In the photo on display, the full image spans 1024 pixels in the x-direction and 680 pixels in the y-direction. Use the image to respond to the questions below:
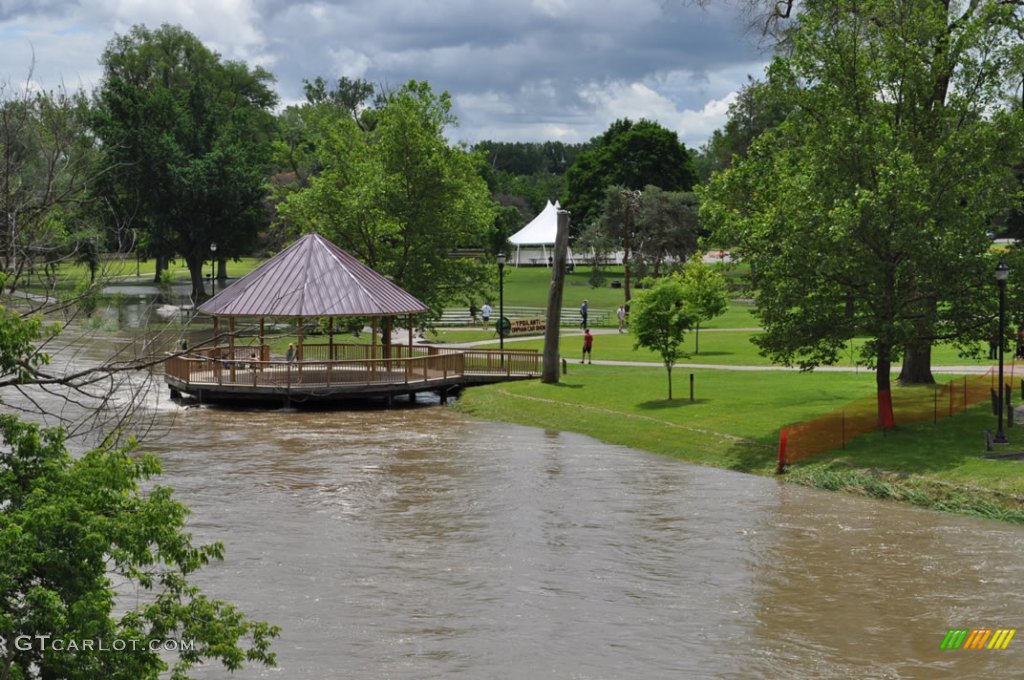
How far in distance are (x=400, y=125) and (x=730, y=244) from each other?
71.4 feet

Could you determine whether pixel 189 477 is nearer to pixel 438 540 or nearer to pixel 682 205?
pixel 438 540

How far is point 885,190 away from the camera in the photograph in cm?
2806

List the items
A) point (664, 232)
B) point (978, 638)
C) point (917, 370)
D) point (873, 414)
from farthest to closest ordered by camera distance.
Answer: point (664, 232) < point (917, 370) < point (873, 414) < point (978, 638)

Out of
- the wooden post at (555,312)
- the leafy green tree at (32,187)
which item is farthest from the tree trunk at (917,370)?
the leafy green tree at (32,187)

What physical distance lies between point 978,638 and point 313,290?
90.7 feet

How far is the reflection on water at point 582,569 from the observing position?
53.6ft

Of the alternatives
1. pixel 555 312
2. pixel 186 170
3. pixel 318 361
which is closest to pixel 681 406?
pixel 555 312

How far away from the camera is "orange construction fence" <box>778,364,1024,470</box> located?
96.6 feet

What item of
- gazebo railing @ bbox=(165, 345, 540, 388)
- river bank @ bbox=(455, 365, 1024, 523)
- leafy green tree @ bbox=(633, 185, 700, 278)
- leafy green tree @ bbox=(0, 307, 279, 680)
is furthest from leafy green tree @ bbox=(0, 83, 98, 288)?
leafy green tree @ bbox=(633, 185, 700, 278)

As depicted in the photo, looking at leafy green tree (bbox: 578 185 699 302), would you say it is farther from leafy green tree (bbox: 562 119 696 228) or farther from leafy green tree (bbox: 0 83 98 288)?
leafy green tree (bbox: 0 83 98 288)

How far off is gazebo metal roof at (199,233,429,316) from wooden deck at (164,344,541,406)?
163 cm

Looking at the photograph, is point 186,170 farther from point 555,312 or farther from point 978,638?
point 978,638

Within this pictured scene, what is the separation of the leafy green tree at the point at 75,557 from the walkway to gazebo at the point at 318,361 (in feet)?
90.9

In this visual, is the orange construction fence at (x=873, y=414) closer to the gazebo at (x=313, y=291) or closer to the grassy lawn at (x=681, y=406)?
the grassy lawn at (x=681, y=406)
